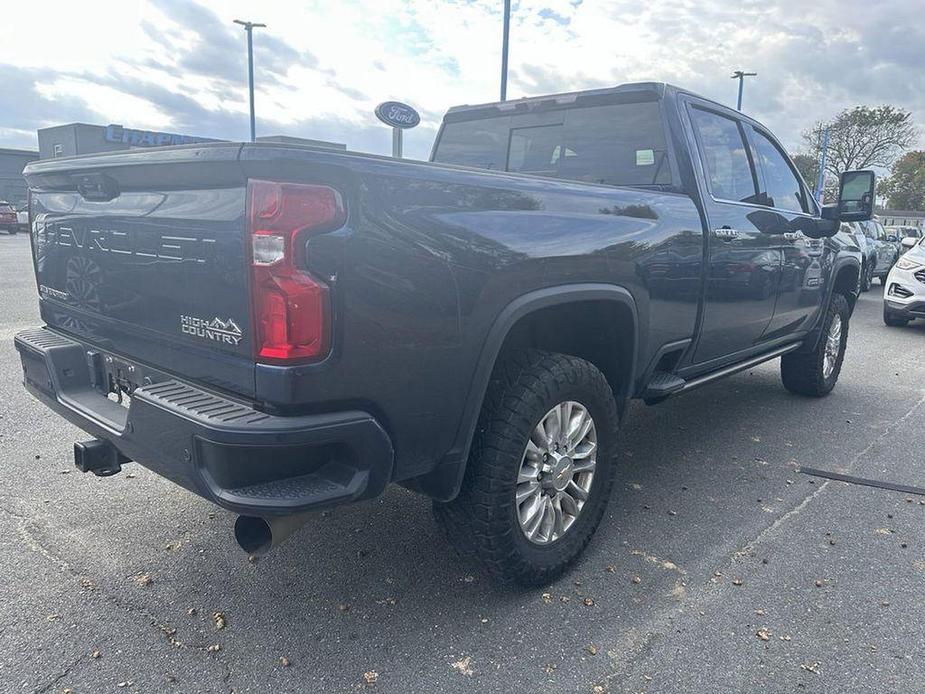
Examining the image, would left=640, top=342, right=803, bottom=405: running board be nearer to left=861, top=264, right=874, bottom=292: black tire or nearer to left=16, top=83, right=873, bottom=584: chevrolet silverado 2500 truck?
left=16, top=83, right=873, bottom=584: chevrolet silverado 2500 truck

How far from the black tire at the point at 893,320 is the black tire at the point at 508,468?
29.0ft

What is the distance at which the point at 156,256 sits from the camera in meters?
2.28

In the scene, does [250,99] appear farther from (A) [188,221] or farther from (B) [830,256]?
(A) [188,221]

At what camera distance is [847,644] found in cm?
250

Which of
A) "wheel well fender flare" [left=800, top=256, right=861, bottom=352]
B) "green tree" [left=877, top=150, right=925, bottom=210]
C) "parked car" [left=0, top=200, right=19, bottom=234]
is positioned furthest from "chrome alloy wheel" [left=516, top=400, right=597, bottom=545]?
"green tree" [left=877, top=150, right=925, bottom=210]

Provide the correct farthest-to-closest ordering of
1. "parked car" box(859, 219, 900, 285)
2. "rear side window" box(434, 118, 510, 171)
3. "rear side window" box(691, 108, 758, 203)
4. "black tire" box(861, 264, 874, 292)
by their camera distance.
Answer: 1. "parked car" box(859, 219, 900, 285)
2. "black tire" box(861, 264, 874, 292)
3. "rear side window" box(434, 118, 510, 171)
4. "rear side window" box(691, 108, 758, 203)

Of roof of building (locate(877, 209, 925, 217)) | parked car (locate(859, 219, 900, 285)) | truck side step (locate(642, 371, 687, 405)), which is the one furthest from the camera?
roof of building (locate(877, 209, 925, 217))

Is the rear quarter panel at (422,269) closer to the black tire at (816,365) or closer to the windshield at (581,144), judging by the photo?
the windshield at (581,144)

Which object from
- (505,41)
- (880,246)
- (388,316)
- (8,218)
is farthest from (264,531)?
(8,218)

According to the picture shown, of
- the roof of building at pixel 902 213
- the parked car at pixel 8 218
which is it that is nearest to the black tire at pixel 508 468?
the parked car at pixel 8 218

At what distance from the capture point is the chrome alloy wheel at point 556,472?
2.68 metres

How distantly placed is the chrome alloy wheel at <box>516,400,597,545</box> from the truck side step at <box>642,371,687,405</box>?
670 mm

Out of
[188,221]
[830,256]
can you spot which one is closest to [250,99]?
[830,256]

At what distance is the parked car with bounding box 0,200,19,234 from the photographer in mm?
27609
